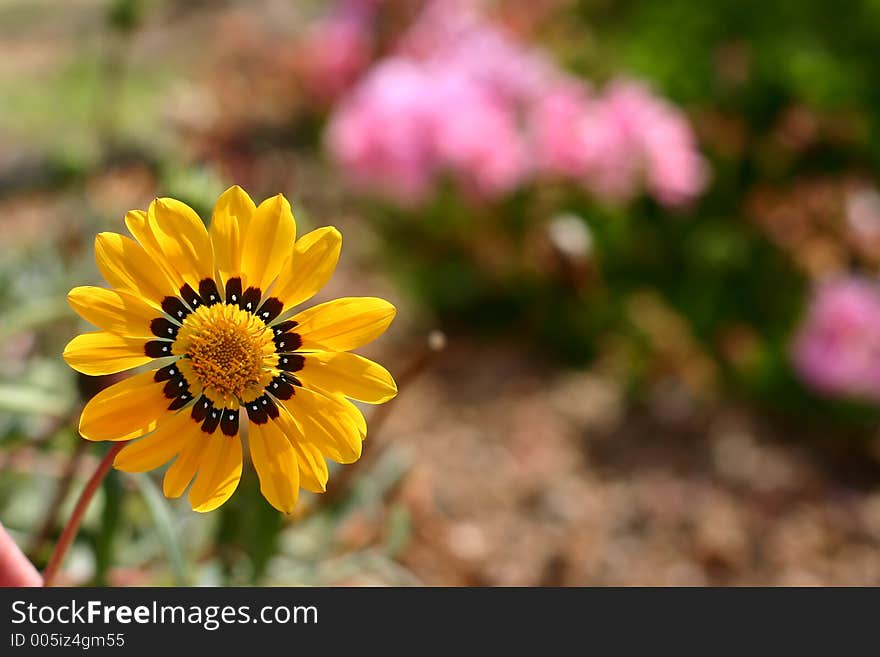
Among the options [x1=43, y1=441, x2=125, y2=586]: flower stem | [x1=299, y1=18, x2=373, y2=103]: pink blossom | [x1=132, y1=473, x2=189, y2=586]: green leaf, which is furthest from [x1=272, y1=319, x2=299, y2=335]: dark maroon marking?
[x1=299, y1=18, x2=373, y2=103]: pink blossom

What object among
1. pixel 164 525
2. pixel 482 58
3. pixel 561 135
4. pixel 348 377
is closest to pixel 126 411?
pixel 348 377

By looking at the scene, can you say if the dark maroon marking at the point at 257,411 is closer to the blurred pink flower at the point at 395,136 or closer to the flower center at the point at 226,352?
the flower center at the point at 226,352

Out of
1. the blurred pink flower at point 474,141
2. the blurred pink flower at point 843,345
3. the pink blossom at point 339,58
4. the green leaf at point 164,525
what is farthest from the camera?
the pink blossom at point 339,58

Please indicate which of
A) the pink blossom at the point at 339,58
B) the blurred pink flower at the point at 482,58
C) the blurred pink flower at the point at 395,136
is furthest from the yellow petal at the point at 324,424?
the pink blossom at the point at 339,58

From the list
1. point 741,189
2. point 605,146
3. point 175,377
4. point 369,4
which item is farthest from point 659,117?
point 175,377

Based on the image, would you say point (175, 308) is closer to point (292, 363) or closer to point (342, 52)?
point (292, 363)

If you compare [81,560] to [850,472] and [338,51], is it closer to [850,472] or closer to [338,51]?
[850,472]
